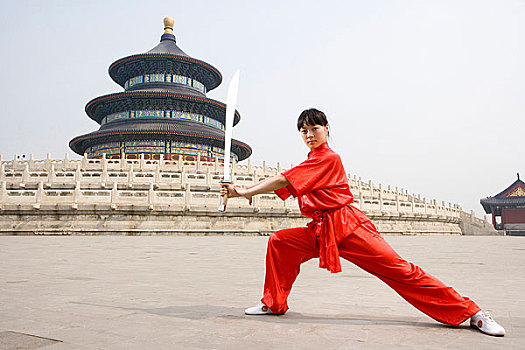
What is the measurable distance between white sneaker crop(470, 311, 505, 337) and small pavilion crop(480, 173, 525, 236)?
46.2 metres

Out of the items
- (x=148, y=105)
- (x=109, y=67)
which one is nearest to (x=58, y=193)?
(x=148, y=105)

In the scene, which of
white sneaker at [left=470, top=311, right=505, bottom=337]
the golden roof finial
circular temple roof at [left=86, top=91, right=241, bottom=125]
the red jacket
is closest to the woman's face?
the red jacket

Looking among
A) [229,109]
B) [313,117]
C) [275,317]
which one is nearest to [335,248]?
[275,317]

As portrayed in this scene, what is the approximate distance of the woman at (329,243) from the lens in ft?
9.43

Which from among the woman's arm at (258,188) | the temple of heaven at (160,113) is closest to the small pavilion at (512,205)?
the temple of heaven at (160,113)

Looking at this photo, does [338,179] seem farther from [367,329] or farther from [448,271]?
[448,271]

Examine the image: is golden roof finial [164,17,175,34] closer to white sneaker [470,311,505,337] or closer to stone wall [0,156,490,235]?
stone wall [0,156,490,235]

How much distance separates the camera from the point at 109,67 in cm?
4222

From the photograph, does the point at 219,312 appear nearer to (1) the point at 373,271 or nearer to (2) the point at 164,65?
(1) the point at 373,271

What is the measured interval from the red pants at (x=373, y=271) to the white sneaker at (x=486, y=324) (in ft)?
0.16

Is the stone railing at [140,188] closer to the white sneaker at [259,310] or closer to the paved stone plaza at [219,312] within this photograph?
the paved stone plaza at [219,312]

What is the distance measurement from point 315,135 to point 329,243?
2.80 feet

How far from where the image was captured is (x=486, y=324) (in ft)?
8.66

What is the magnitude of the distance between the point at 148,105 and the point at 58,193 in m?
22.9
